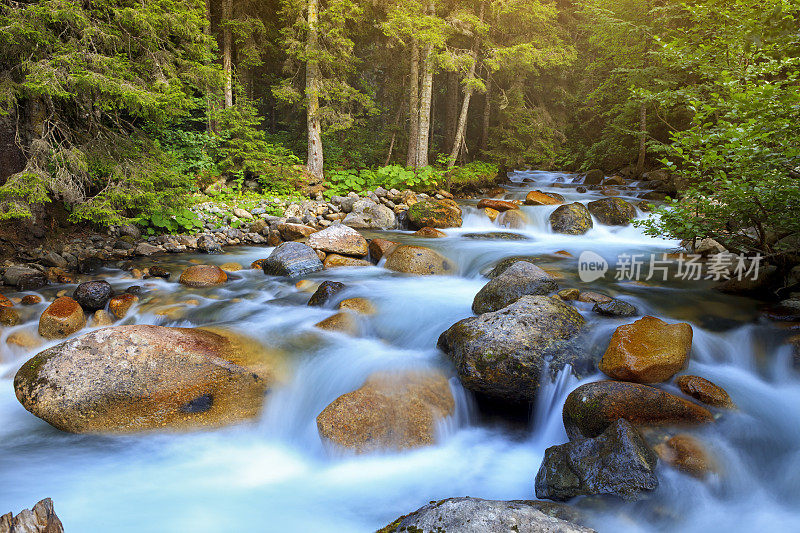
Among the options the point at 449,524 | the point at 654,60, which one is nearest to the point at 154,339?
the point at 449,524

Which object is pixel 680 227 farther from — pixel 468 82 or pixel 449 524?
pixel 468 82

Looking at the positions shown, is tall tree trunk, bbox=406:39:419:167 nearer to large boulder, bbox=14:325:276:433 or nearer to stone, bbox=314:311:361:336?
stone, bbox=314:311:361:336

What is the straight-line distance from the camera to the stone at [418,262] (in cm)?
777

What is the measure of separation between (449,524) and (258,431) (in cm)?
251

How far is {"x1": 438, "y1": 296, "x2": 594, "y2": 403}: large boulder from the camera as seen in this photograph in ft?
12.8

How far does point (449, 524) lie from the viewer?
84.6 inches

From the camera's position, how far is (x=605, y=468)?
2777 millimetres

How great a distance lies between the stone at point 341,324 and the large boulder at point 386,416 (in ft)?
4.30

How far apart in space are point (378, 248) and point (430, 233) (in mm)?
2530

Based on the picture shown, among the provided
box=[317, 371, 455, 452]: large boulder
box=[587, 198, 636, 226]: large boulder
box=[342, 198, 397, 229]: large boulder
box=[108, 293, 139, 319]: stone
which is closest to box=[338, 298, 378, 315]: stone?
box=[317, 371, 455, 452]: large boulder

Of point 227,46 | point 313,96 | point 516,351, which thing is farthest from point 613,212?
point 227,46

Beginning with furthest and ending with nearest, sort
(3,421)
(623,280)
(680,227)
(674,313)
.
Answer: (623,280) → (674,313) → (680,227) → (3,421)

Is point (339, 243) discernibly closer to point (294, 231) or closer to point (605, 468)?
point (294, 231)

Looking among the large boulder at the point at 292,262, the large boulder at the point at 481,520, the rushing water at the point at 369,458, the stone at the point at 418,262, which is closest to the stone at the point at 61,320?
the rushing water at the point at 369,458
